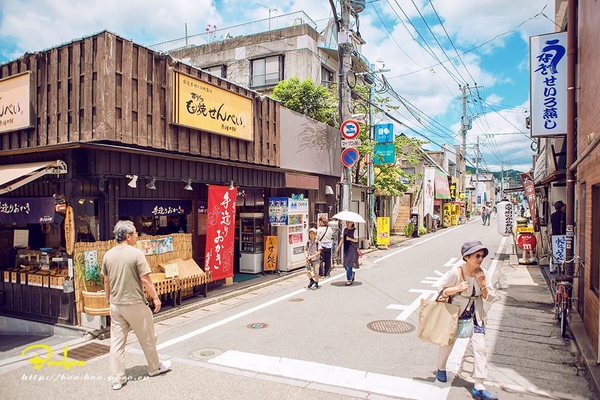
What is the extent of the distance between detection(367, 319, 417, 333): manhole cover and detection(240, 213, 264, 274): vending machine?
561cm

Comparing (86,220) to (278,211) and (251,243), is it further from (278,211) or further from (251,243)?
(278,211)

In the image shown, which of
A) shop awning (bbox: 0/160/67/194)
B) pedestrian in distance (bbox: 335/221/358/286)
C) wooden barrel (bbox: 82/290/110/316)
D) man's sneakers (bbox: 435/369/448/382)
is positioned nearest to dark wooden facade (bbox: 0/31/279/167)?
shop awning (bbox: 0/160/67/194)

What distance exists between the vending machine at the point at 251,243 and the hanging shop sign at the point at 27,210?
19.4 feet

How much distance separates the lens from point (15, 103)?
316 inches

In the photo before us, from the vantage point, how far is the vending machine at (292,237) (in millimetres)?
12680

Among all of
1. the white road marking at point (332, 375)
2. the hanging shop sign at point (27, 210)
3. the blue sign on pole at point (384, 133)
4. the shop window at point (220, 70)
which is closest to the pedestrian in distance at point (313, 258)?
the white road marking at point (332, 375)

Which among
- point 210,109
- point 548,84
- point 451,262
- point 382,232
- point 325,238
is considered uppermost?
point 548,84

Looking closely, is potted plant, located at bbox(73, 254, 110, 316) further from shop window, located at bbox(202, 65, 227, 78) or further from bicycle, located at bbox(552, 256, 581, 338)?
shop window, located at bbox(202, 65, 227, 78)

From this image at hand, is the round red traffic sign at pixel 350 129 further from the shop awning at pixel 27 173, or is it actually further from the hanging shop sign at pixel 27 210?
the hanging shop sign at pixel 27 210

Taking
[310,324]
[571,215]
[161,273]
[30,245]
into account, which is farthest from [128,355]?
[571,215]

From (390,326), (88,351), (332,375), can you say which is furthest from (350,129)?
(88,351)

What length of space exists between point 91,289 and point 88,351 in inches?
50.5

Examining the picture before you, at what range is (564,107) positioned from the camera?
8648 mm

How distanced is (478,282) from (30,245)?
9.63 m
